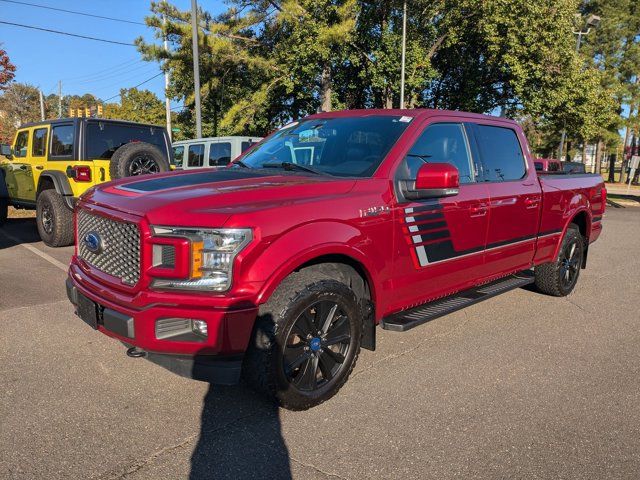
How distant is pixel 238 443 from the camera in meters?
2.73

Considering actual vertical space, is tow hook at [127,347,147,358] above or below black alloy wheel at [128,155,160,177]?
below

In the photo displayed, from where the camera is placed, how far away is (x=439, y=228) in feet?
12.3

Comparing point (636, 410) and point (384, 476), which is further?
point (636, 410)

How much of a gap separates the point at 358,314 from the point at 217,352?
97 cm

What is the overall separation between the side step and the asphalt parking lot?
39 cm

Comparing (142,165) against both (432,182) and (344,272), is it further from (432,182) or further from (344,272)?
(432,182)

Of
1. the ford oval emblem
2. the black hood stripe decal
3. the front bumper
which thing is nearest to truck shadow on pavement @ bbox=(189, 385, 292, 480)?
the front bumper

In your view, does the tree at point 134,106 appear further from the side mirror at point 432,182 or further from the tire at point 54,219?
the side mirror at point 432,182

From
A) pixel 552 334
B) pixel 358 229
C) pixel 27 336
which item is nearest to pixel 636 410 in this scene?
pixel 552 334

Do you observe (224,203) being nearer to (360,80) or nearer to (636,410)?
(636,410)

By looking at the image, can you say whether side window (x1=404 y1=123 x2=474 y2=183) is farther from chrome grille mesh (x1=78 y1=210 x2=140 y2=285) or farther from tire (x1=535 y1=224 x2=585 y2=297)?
tire (x1=535 y1=224 x2=585 y2=297)

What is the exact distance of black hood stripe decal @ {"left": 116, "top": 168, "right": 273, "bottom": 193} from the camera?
3.12 m

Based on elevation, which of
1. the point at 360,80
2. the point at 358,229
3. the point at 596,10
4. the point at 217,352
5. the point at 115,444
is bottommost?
the point at 115,444

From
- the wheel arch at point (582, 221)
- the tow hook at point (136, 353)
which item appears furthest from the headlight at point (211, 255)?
the wheel arch at point (582, 221)
